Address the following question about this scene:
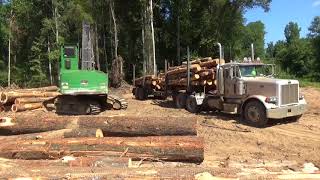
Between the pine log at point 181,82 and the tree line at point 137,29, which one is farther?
the tree line at point 137,29

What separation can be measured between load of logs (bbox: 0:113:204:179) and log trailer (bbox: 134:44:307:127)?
576cm

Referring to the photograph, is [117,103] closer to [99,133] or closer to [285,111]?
[285,111]

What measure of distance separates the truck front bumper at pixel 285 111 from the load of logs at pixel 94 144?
5508 mm

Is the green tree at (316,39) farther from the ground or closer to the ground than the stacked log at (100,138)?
farther from the ground

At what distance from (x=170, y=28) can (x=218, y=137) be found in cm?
3521

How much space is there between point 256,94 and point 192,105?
13.5ft

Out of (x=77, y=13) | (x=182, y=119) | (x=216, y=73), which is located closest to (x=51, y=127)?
(x=182, y=119)

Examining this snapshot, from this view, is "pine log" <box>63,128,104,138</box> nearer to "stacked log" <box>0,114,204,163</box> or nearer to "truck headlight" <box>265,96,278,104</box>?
"stacked log" <box>0,114,204,163</box>

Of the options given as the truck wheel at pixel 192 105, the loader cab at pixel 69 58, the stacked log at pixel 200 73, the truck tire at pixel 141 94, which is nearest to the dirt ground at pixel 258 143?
the truck wheel at pixel 192 105

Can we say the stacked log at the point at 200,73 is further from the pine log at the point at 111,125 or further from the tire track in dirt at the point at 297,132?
the pine log at the point at 111,125

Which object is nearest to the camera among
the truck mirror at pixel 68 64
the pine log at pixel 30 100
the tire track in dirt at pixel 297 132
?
the tire track in dirt at pixel 297 132

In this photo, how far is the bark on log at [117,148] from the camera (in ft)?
32.8

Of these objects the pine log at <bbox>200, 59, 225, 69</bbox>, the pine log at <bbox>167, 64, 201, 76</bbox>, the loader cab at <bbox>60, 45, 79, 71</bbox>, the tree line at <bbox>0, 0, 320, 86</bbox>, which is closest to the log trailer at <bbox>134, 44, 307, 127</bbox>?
the pine log at <bbox>167, 64, 201, 76</bbox>

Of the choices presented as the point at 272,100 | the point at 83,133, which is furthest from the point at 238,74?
the point at 83,133
